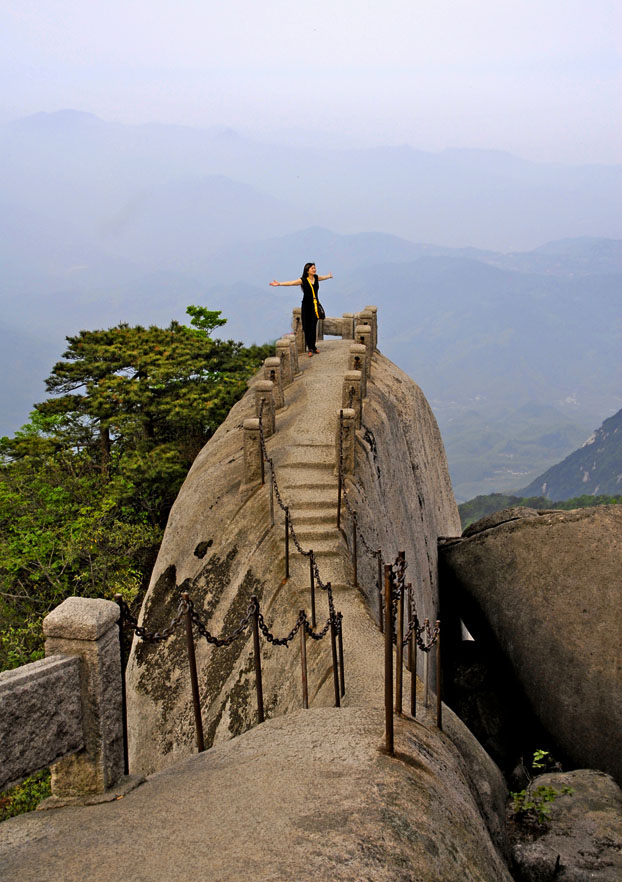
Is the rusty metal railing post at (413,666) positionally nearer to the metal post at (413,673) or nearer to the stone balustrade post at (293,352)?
the metal post at (413,673)

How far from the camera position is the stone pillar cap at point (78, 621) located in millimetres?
5113

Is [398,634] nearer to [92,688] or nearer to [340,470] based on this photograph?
[92,688]

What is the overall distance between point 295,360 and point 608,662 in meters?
9.74

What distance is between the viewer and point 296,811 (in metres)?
4.72

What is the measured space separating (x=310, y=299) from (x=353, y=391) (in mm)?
5038

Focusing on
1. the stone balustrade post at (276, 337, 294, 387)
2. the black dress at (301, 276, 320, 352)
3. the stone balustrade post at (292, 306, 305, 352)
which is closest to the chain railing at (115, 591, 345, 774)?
the stone balustrade post at (276, 337, 294, 387)

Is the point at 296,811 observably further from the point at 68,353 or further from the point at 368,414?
the point at 68,353

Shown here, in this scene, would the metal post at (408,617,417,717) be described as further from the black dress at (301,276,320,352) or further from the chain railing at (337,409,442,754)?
the black dress at (301,276,320,352)

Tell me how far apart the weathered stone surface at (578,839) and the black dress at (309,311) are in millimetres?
11992

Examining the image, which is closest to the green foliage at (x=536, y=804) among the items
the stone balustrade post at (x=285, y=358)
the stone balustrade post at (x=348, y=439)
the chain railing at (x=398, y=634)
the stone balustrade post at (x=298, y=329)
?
the chain railing at (x=398, y=634)

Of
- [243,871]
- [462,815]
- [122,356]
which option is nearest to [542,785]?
[462,815]

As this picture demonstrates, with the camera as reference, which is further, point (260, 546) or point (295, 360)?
point (295, 360)

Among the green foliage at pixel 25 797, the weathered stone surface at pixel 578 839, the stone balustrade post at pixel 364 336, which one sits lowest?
the green foliage at pixel 25 797

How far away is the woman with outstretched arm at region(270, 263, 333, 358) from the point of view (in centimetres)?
1748
